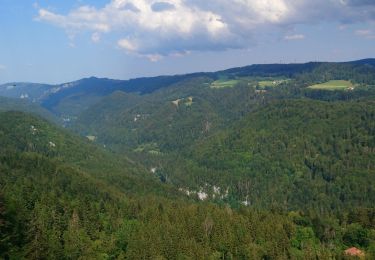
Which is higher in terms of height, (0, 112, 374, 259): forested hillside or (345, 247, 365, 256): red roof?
(0, 112, 374, 259): forested hillside

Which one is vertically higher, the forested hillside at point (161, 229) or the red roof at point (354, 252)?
the forested hillside at point (161, 229)

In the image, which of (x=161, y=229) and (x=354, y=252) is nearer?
(x=354, y=252)

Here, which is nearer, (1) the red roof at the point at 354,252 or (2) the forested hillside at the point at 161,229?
(2) the forested hillside at the point at 161,229

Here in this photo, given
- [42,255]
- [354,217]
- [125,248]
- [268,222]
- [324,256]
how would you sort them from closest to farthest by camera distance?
[42,255]
[324,256]
[125,248]
[268,222]
[354,217]

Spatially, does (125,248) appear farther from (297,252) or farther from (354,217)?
(354,217)

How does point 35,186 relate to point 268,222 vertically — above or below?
above

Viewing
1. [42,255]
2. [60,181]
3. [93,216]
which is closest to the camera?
[42,255]

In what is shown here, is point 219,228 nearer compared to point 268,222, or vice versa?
point 219,228

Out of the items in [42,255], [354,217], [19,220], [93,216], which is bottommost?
[354,217]

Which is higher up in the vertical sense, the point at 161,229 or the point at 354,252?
the point at 161,229


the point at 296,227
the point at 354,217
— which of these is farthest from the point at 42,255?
the point at 354,217

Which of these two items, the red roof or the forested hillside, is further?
the red roof
